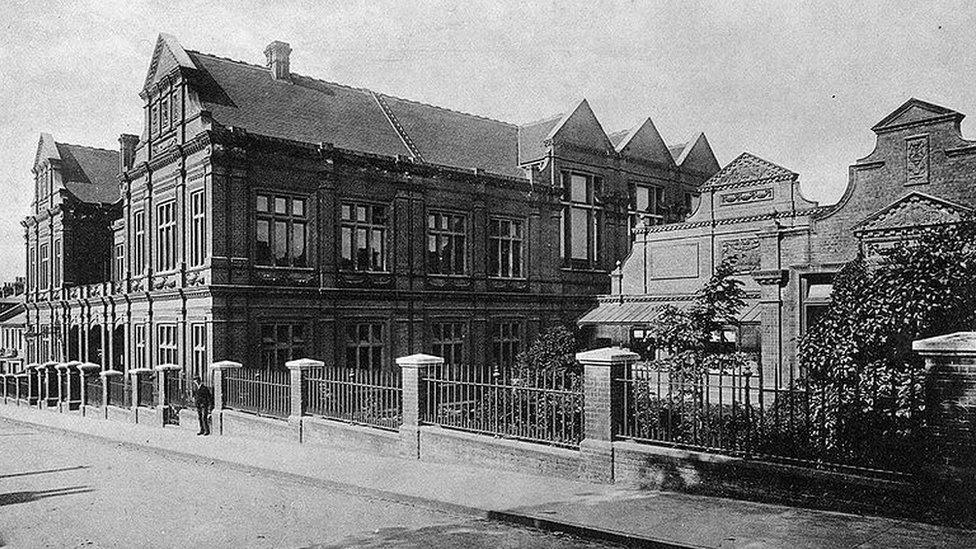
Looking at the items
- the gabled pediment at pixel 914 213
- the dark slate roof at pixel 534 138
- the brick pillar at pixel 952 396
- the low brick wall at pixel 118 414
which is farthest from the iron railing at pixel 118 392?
the brick pillar at pixel 952 396

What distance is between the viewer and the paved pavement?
8.28 meters

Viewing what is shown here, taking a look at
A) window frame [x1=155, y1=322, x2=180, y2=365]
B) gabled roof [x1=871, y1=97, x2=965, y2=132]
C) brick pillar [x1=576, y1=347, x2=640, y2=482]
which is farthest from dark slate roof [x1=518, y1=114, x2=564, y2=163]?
brick pillar [x1=576, y1=347, x2=640, y2=482]

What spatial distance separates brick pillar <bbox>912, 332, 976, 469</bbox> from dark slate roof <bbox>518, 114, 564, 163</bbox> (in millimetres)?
21414

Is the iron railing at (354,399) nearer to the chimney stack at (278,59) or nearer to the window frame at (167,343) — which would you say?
the window frame at (167,343)

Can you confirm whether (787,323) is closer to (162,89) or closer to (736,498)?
(736,498)

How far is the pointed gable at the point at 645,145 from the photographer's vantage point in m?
31.0

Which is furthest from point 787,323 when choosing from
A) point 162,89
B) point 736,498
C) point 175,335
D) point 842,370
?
point 162,89

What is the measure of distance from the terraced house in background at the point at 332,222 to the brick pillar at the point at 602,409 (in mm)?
12741

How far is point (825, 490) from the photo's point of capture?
30.4 ft

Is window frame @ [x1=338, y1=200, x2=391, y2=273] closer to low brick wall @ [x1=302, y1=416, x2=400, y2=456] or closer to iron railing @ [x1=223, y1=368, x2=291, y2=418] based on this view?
iron railing @ [x1=223, y1=368, x2=291, y2=418]

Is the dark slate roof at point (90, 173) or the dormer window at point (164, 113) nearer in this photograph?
the dormer window at point (164, 113)

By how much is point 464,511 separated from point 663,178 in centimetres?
2420

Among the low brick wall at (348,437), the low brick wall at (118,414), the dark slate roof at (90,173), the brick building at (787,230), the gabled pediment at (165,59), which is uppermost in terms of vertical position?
the gabled pediment at (165,59)

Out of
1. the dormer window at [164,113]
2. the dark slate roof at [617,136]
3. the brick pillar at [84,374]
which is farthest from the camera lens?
the dark slate roof at [617,136]
